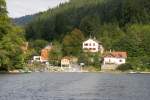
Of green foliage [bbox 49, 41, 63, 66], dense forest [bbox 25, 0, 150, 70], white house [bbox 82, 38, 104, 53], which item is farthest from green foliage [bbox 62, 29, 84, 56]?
green foliage [bbox 49, 41, 63, 66]

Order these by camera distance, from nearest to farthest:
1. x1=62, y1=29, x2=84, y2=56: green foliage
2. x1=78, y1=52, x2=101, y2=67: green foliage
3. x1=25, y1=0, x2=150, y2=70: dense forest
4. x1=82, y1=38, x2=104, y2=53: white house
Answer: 1. x1=78, y1=52, x2=101, y2=67: green foliage
2. x1=25, y1=0, x2=150, y2=70: dense forest
3. x1=62, y1=29, x2=84, y2=56: green foliage
4. x1=82, y1=38, x2=104, y2=53: white house

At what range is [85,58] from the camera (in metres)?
132

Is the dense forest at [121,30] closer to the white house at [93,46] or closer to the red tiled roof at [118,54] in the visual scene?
the red tiled roof at [118,54]

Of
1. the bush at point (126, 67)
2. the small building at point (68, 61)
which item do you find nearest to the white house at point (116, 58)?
the bush at point (126, 67)

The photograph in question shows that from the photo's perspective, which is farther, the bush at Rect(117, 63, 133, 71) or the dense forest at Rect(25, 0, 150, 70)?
the dense forest at Rect(25, 0, 150, 70)

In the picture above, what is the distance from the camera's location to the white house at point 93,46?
14912 cm

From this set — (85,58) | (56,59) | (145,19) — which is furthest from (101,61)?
(145,19)

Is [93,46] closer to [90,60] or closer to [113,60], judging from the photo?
[113,60]

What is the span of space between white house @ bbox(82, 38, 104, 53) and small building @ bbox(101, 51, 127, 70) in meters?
14.5

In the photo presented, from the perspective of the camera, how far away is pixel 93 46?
5984 inches

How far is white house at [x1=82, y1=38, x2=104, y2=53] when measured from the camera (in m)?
149

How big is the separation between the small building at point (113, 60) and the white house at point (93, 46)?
14512mm

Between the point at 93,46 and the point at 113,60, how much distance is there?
20054mm

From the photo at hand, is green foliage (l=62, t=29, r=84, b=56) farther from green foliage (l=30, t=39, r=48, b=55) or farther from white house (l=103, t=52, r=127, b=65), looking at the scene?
green foliage (l=30, t=39, r=48, b=55)
